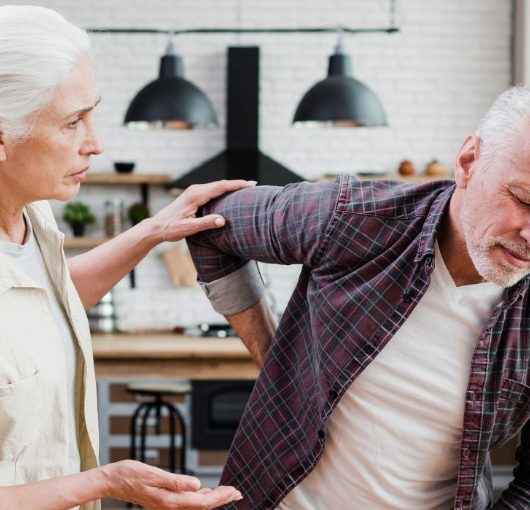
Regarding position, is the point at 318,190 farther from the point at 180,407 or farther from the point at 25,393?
the point at 180,407

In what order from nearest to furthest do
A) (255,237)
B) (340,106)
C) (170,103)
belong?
1. (255,237)
2. (340,106)
3. (170,103)

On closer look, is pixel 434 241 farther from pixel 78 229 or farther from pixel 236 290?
pixel 78 229

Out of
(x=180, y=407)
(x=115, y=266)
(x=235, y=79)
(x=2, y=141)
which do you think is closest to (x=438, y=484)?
(x=115, y=266)

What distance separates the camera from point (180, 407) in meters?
5.60

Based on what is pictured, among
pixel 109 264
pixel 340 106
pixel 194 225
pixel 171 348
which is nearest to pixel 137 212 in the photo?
pixel 171 348

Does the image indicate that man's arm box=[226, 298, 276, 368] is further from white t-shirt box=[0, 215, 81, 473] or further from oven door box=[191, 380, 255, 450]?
oven door box=[191, 380, 255, 450]

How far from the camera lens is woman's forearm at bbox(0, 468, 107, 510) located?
4.28ft

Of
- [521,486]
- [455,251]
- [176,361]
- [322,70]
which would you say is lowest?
[176,361]

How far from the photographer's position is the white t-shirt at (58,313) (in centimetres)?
153

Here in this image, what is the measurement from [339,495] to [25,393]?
639 millimetres

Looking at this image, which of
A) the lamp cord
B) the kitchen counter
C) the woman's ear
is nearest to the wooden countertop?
the kitchen counter

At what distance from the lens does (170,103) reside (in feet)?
15.5

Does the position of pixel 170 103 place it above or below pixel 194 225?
above

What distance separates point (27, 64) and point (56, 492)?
645 mm
